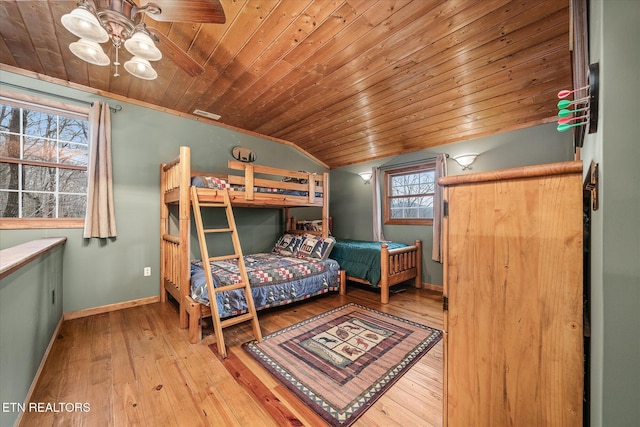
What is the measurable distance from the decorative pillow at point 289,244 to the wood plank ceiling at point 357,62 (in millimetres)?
1773

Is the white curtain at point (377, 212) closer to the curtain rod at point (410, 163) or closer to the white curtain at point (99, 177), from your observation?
the curtain rod at point (410, 163)

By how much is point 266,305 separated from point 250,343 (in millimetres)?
480

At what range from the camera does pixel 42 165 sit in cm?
249

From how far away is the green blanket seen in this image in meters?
3.21

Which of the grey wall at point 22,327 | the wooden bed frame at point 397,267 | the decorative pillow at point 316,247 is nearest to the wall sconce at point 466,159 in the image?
the wooden bed frame at point 397,267

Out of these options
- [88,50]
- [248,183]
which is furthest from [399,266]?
[88,50]

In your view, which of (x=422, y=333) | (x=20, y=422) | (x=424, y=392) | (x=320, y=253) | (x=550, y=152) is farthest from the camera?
(x=320, y=253)

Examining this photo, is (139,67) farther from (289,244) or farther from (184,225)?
(289,244)

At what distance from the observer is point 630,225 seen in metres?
0.52

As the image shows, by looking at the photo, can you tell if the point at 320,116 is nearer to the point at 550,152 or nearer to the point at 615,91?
the point at 550,152

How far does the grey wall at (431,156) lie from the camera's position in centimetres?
278

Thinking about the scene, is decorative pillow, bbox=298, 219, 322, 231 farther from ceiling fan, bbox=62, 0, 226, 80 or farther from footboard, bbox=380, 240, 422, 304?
ceiling fan, bbox=62, 0, 226, 80

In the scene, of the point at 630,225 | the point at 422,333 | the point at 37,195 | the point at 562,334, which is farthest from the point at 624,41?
the point at 37,195

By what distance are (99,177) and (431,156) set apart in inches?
165
